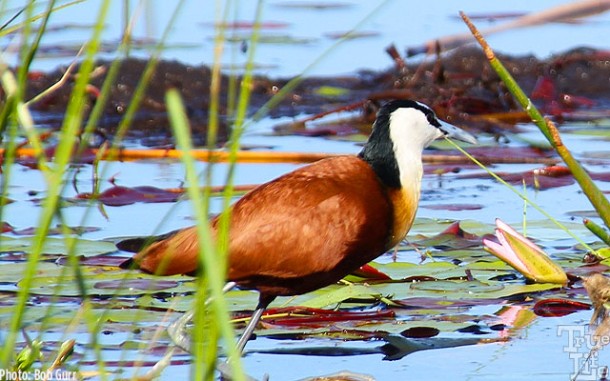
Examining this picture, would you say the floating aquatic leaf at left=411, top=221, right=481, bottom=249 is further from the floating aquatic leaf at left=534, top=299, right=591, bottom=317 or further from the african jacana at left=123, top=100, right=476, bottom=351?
the african jacana at left=123, top=100, right=476, bottom=351

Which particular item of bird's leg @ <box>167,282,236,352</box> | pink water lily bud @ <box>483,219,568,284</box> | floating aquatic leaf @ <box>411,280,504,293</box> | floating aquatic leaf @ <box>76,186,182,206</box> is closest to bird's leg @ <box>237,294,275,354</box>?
bird's leg @ <box>167,282,236,352</box>

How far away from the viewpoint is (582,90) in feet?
31.7

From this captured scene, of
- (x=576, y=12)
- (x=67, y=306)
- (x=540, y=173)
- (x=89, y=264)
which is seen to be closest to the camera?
(x=67, y=306)

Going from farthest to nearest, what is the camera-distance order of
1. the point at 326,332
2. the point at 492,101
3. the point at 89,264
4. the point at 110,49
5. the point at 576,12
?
the point at 110,49, the point at 492,101, the point at 576,12, the point at 89,264, the point at 326,332

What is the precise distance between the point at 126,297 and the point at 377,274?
3.19 feet

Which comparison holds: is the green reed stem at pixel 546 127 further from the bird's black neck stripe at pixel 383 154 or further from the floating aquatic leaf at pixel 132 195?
the floating aquatic leaf at pixel 132 195

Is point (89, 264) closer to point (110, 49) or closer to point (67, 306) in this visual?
point (67, 306)

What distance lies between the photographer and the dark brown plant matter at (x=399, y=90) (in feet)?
28.5

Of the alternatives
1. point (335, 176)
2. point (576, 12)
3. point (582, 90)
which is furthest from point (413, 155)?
point (582, 90)

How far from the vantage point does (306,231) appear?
428cm

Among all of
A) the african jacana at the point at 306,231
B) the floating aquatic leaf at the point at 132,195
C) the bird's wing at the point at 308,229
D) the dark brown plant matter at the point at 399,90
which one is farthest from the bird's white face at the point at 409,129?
the dark brown plant matter at the point at 399,90

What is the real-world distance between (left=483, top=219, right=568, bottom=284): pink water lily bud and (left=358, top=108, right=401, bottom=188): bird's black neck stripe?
0.45 m

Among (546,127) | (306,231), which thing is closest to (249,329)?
(306,231)

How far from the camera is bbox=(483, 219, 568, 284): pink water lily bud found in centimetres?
468
